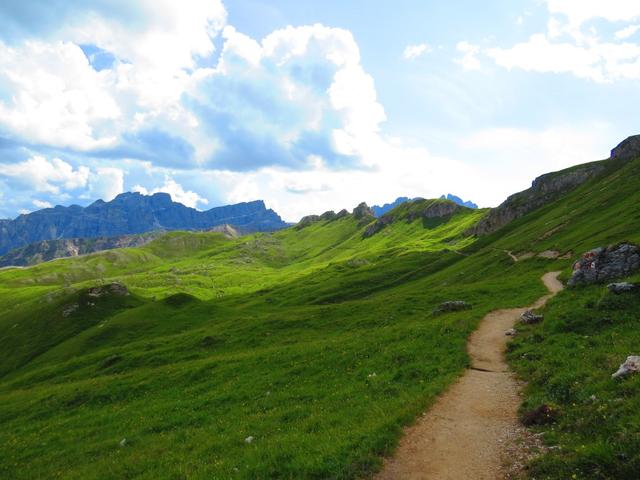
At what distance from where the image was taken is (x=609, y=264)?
36.4 m

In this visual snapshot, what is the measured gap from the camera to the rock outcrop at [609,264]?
115ft

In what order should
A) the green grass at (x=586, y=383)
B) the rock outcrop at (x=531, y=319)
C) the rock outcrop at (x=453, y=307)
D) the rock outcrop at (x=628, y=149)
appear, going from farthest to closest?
1. the rock outcrop at (x=628, y=149)
2. the rock outcrop at (x=453, y=307)
3. the rock outcrop at (x=531, y=319)
4. the green grass at (x=586, y=383)

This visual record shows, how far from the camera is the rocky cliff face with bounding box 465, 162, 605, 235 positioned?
16675cm

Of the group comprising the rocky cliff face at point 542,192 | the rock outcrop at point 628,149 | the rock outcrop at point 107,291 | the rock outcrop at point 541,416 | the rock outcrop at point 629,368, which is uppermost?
the rock outcrop at point 628,149

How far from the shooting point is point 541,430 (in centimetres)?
1484

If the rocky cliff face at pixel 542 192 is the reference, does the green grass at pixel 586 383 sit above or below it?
below

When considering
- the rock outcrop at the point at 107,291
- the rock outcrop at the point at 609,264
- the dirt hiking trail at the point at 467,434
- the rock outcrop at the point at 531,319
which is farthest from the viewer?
the rock outcrop at the point at 107,291

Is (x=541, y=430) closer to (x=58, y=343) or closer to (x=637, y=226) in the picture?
(x=637, y=226)

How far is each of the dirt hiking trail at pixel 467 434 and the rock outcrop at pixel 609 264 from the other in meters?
19.2

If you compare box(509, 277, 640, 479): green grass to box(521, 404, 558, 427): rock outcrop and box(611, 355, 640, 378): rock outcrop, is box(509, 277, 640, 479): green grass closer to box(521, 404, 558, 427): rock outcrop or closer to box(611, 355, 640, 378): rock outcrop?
box(521, 404, 558, 427): rock outcrop

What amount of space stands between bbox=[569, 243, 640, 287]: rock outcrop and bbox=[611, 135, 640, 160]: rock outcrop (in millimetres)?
147616

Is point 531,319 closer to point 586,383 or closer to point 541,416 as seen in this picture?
point 586,383

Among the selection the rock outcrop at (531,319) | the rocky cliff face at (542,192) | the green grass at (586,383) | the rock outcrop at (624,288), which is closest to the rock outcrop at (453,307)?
the rock outcrop at (531,319)

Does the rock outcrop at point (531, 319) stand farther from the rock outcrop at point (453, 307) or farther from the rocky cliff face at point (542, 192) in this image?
the rocky cliff face at point (542, 192)
